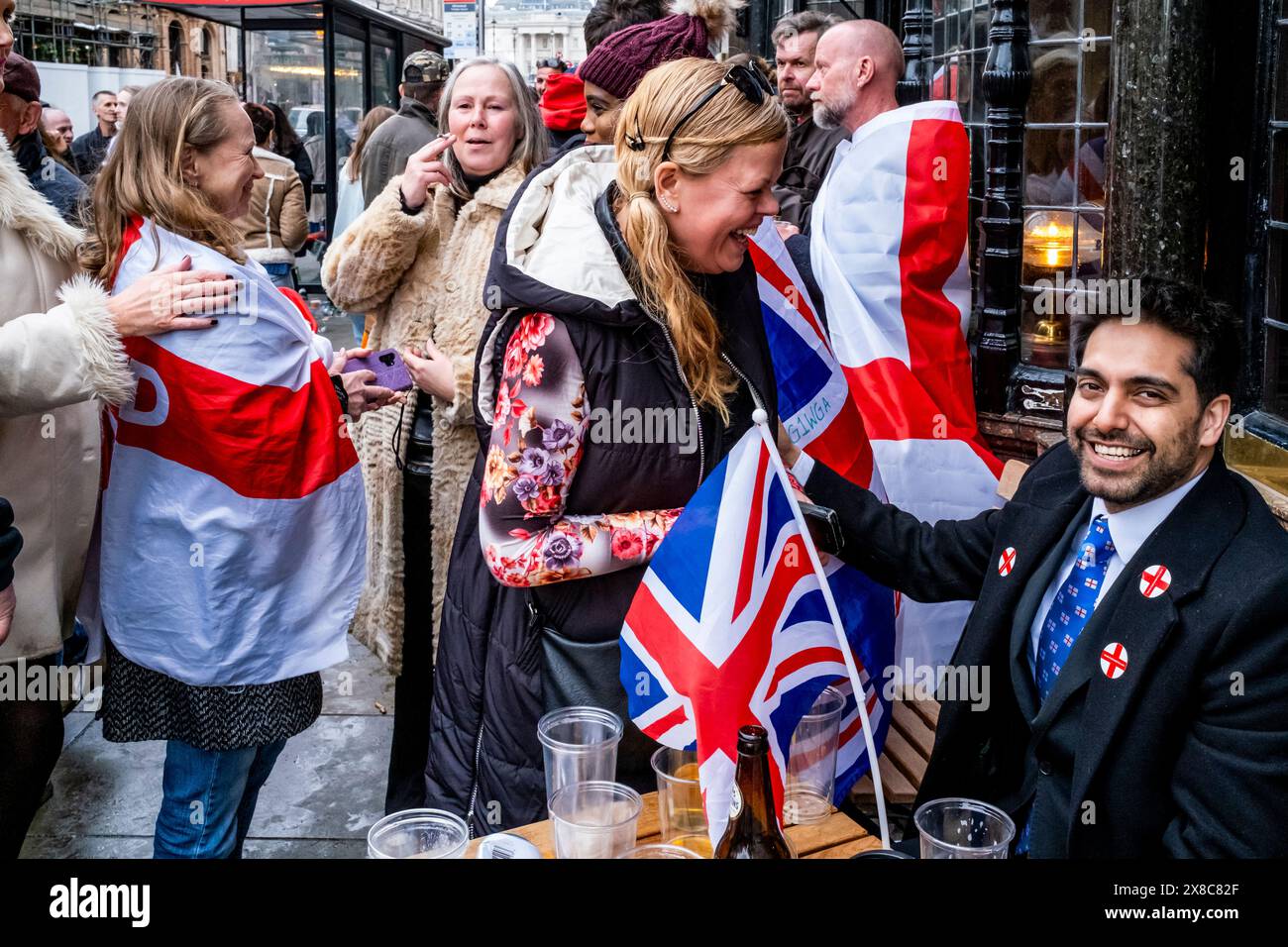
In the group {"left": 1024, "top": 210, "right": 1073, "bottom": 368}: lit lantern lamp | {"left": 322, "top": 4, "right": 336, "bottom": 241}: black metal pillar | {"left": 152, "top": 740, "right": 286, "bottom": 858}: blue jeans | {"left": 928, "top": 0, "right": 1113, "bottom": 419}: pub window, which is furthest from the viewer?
{"left": 322, "top": 4, "right": 336, "bottom": 241}: black metal pillar

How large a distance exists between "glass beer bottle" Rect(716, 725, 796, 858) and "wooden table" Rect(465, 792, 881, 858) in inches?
8.8

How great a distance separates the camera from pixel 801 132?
225 inches

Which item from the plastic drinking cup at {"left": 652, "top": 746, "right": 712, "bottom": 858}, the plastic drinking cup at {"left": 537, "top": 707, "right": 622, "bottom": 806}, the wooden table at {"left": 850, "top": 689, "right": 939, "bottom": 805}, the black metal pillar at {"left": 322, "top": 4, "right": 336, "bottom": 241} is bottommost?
the wooden table at {"left": 850, "top": 689, "right": 939, "bottom": 805}

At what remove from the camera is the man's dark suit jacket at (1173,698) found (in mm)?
1994

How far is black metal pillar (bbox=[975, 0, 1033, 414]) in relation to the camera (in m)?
4.71

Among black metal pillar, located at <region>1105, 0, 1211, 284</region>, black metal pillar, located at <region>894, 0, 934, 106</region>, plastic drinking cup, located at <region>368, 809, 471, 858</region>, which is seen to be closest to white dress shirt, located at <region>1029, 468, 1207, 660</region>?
plastic drinking cup, located at <region>368, 809, 471, 858</region>

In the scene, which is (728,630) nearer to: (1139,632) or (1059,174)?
(1139,632)

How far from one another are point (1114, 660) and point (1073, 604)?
0.25m

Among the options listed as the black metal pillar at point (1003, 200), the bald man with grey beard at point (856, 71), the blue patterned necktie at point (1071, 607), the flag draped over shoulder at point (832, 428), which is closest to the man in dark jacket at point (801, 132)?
the bald man with grey beard at point (856, 71)

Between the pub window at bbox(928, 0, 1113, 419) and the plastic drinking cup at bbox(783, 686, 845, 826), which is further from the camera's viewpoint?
the pub window at bbox(928, 0, 1113, 419)

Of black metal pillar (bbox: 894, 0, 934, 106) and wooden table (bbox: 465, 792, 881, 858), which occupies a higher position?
black metal pillar (bbox: 894, 0, 934, 106)

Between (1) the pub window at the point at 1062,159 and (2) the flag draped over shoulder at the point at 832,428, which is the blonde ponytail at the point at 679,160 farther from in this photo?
(1) the pub window at the point at 1062,159

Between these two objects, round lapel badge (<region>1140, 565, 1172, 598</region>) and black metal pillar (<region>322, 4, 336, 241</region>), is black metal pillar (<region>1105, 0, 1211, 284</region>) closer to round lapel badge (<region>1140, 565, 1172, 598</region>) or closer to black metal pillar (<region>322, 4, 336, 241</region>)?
round lapel badge (<region>1140, 565, 1172, 598</region>)
